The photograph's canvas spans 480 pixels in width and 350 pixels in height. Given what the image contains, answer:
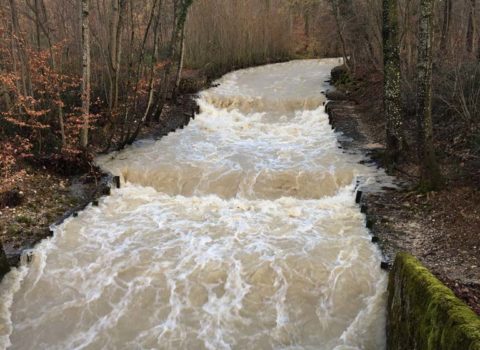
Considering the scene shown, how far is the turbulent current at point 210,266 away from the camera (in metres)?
5.54

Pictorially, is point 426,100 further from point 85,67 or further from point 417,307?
point 85,67

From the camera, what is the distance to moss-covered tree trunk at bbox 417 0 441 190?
7.21 metres

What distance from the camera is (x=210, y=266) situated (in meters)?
6.64

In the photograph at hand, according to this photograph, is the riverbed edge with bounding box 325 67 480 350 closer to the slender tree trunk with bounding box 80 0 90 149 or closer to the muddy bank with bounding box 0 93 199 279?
the muddy bank with bounding box 0 93 199 279

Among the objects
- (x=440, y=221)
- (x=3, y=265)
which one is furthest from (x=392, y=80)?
(x=3, y=265)

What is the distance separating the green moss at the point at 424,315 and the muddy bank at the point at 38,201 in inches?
213

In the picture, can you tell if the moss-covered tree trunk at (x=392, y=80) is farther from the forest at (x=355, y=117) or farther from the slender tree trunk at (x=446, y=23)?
the slender tree trunk at (x=446, y=23)

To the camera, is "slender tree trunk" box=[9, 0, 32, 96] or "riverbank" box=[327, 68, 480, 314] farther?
"slender tree trunk" box=[9, 0, 32, 96]

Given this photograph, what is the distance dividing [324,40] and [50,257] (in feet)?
84.3

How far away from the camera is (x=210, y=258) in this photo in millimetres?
6820

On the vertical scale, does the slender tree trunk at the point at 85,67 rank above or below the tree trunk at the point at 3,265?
above

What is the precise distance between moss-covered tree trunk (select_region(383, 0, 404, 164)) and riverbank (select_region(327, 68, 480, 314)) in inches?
17.7

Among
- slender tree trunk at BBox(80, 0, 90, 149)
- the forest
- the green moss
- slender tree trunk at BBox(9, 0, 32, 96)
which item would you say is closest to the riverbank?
the forest

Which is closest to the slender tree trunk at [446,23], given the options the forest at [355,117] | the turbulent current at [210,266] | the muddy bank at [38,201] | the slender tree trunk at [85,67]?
the forest at [355,117]
